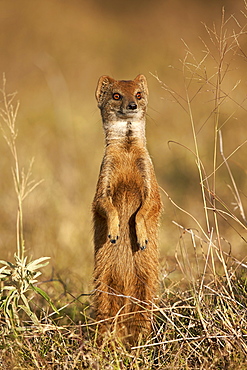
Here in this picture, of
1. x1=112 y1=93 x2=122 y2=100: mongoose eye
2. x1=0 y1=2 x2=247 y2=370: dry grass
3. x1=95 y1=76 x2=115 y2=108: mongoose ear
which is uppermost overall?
x1=95 y1=76 x2=115 y2=108: mongoose ear

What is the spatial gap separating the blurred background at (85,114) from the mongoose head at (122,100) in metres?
0.20

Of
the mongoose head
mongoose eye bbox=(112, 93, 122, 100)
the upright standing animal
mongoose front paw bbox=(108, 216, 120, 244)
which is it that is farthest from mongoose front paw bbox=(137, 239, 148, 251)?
mongoose eye bbox=(112, 93, 122, 100)

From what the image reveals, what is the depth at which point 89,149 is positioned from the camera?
7832 mm

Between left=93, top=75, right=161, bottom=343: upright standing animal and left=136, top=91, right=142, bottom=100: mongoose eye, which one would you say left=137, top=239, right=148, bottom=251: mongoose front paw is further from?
left=136, top=91, right=142, bottom=100: mongoose eye

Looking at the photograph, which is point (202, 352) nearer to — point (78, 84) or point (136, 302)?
point (136, 302)

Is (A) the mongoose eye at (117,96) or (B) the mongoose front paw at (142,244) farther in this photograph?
(A) the mongoose eye at (117,96)

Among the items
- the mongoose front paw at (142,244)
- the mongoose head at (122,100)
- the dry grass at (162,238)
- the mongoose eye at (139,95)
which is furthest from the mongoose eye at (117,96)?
the mongoose front paw at (142,244)

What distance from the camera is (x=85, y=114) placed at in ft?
31.5

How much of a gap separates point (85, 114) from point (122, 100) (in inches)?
249

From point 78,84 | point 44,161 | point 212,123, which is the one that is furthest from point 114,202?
point 78,84

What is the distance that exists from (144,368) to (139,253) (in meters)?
0.71

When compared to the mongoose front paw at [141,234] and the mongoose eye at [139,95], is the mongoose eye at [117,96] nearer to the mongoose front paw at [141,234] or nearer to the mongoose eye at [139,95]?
the mongoose eye at [139,95]

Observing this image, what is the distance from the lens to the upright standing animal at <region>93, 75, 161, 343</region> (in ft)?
10.4

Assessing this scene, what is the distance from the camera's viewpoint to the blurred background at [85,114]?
548 centimetres
